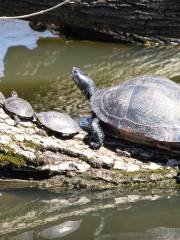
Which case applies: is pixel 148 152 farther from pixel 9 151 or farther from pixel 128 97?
pixel 9 151

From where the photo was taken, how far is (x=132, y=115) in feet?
15.2

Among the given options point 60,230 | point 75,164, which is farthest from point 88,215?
point 75,164

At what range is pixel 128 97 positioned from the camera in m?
4.72

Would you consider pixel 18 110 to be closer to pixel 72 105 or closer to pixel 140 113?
pixel 140 113

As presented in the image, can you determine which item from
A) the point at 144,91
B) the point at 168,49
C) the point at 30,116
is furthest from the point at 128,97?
the point at 168,49

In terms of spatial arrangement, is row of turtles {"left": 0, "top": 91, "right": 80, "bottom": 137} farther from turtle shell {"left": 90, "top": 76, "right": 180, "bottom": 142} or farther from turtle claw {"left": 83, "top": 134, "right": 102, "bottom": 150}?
turtle shell {"left": 90, "top": 76, "right": 180, "bottom": 142}

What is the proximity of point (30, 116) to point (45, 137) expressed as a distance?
269 mm

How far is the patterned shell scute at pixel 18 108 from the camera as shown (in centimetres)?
492

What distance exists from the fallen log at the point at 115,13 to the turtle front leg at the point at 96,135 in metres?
3.20

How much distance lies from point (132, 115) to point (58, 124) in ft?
2.08

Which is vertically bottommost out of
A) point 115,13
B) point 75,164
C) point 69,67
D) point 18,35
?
point 75,164

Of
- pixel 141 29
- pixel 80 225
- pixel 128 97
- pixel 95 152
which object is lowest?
pixel 80 225

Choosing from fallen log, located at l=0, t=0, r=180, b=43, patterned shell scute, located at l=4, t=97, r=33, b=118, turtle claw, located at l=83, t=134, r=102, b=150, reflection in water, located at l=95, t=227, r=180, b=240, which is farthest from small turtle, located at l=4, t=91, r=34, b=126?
fallen log, located at l=0, t=0, r=180, b=43

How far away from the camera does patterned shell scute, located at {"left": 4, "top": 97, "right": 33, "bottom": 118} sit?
4918 millimetres
